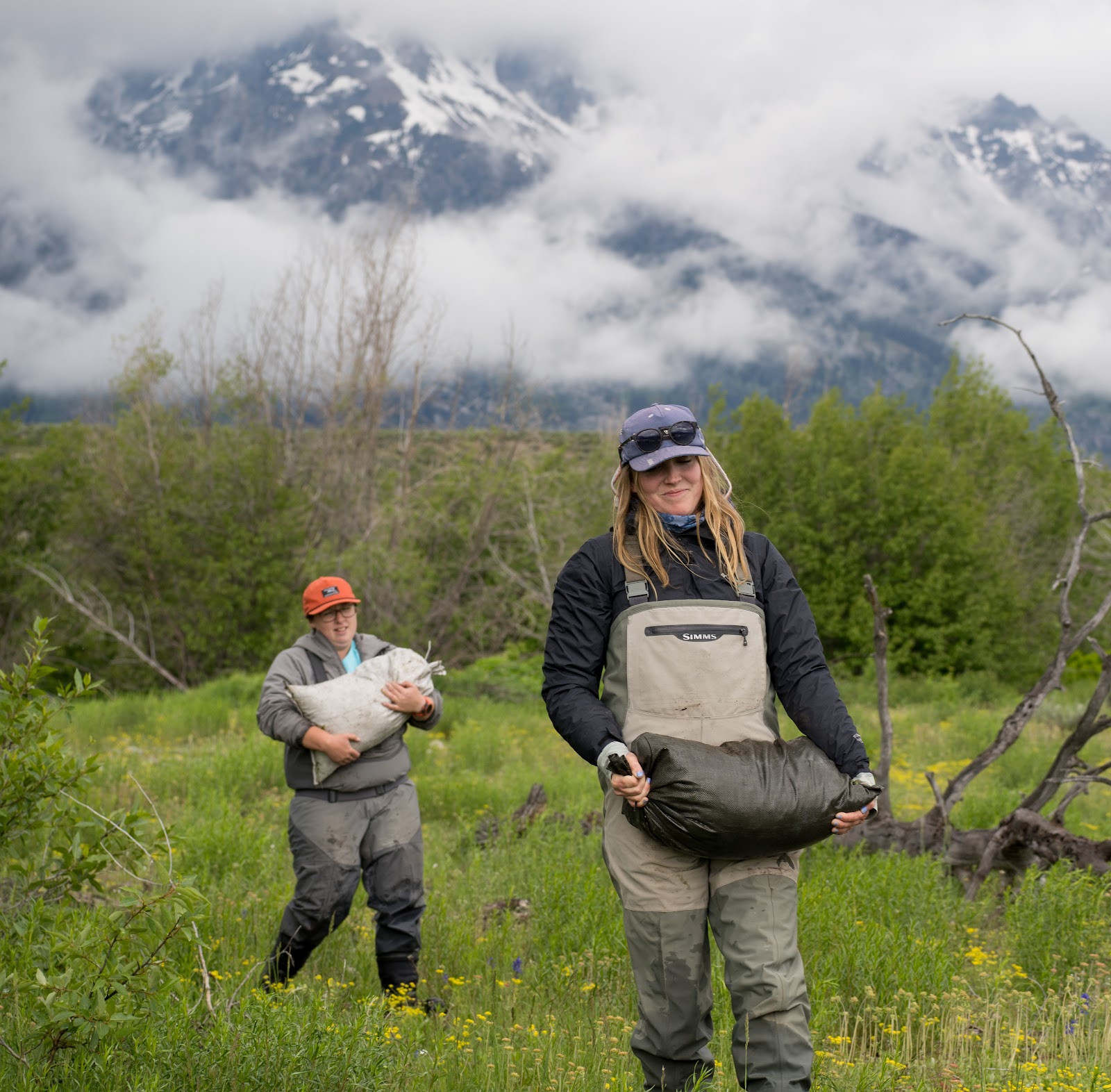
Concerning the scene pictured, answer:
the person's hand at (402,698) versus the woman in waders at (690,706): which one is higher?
the woman in waders at (690,706)

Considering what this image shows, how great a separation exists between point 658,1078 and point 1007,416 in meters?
38.1

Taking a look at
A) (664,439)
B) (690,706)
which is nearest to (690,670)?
(690,706)

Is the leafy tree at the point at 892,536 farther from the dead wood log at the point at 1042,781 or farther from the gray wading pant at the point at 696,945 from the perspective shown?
the gray wading pant at the point at 696,945

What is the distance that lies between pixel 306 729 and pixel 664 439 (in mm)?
2288

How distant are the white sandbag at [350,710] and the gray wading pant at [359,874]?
21cm

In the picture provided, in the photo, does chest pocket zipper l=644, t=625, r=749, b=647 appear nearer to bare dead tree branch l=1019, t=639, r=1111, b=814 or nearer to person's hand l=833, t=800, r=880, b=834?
person's hand l=833, t=800, r=880, b=834

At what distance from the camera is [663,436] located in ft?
9.89

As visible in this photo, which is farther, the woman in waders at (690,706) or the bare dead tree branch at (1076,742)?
the bare dead tree branch at (1076,742)

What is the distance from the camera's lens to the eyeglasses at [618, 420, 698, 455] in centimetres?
301

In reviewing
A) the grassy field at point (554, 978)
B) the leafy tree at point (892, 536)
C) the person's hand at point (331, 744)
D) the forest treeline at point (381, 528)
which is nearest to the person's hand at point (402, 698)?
the person's hand at point (331, 744)

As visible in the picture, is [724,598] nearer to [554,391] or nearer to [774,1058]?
[774,1058]

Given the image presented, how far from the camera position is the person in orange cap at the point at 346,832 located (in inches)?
169

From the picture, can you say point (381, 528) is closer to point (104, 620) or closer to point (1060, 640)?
point (104, 620)

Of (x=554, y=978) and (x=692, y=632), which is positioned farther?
(x=554, y=978)
